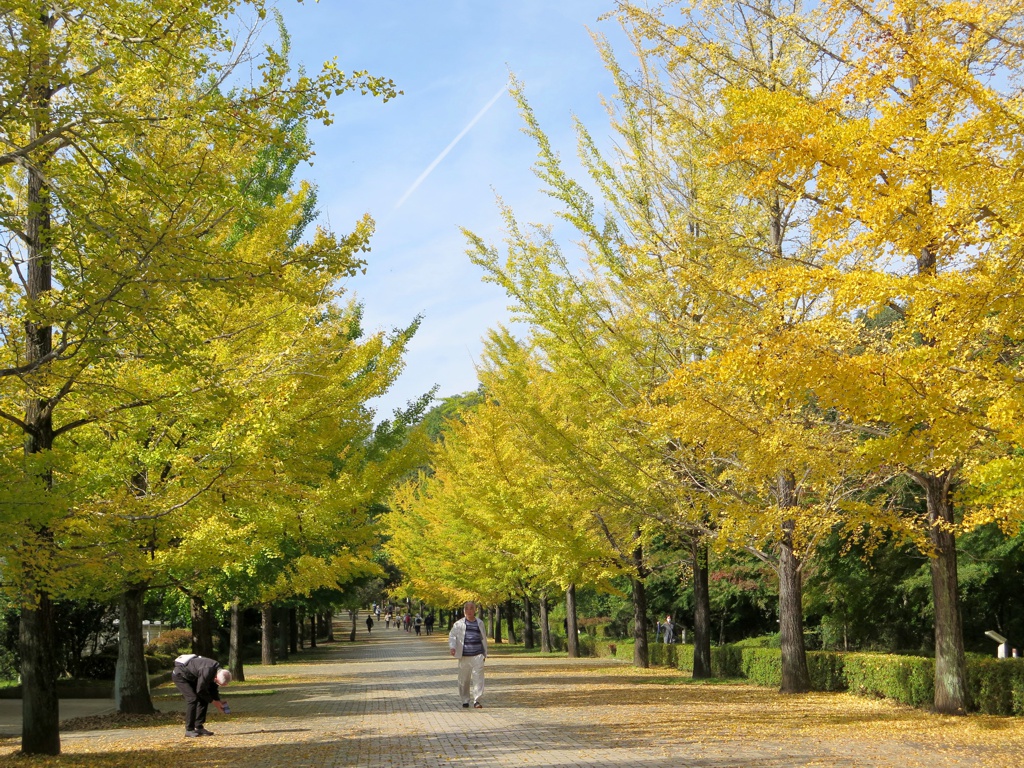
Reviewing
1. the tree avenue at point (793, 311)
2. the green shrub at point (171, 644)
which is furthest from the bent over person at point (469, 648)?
the green shrub at point (171, 644)

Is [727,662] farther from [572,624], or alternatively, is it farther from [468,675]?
[572,624]

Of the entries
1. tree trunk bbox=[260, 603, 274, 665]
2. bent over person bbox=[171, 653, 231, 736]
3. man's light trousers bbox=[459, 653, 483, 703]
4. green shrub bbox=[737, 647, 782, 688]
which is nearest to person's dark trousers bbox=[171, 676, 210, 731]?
bent over person bbox=[171, 653, 231, 736]

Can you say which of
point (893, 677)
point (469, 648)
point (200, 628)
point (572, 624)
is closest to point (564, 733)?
point (469, 648)

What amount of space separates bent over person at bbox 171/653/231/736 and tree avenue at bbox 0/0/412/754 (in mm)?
1438

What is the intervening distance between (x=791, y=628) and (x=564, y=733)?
662 cm

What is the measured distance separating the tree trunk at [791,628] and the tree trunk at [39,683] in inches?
432

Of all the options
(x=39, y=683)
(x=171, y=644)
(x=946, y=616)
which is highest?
(x=946, y=616)

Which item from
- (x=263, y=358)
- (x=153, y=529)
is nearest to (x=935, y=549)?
(x=263, y=358)

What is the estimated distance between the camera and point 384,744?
11.0 metres

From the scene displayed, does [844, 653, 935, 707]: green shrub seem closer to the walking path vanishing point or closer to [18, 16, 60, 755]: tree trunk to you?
the walking path vanishing point

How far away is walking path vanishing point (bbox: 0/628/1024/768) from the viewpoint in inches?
365

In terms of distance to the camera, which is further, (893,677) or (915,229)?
(893,677)

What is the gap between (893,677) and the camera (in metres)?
14.7

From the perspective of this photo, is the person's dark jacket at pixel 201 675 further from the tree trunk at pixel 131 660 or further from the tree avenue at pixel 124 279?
the tree trunk at pixel 131 660
